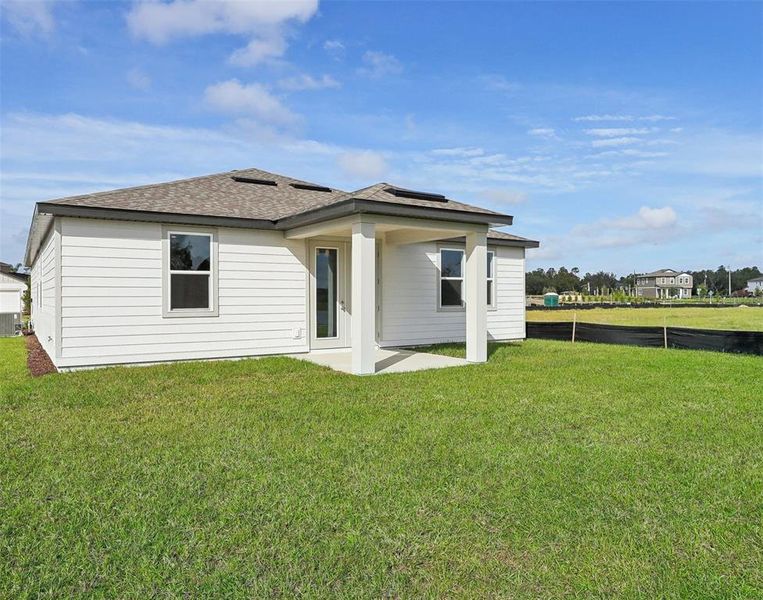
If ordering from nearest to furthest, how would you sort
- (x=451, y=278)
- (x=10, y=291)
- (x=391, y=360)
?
(x=391, y=360), (x=451, y=278), (x=10, y=291)

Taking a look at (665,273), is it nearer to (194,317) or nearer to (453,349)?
(453,349)

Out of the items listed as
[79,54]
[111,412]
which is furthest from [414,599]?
[79,54]

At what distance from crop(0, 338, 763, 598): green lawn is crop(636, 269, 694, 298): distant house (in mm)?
118575

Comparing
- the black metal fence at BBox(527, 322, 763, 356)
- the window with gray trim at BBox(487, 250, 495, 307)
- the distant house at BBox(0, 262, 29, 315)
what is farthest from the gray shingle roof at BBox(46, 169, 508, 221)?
the distant house at BBox(0, 262, 29, 315)

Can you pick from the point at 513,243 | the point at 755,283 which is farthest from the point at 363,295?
the point at 755,283

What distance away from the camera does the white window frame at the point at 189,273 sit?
905cm

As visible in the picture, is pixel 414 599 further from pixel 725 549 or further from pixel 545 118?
pixel 545 118

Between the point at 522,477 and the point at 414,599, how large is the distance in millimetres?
1654

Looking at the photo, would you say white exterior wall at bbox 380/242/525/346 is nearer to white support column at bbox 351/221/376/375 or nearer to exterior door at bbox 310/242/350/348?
exterior door at bbox 310/242/350/348

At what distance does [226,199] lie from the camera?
10.6 m

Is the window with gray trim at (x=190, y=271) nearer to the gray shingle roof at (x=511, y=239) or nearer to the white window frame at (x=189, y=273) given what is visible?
the white window frame at (x=189, y=273)

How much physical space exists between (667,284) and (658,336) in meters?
116

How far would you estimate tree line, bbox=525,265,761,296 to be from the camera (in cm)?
8938

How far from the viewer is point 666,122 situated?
46.2ft
